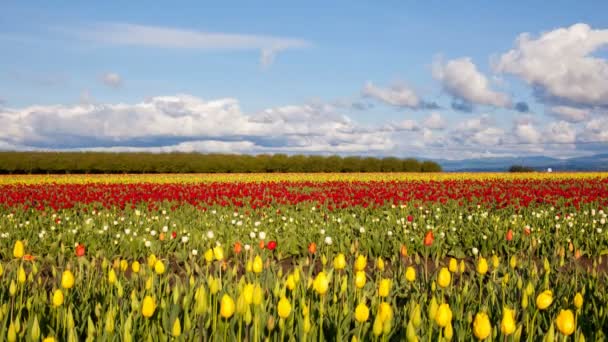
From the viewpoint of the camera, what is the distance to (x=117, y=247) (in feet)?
28.2

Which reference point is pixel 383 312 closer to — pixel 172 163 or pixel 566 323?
pixel 566 323

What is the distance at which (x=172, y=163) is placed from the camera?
4412 cm

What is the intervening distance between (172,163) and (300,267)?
4090 cm

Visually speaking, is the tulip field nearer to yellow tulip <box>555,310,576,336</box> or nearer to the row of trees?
yellow tulip <box>555,310,576,336</box>

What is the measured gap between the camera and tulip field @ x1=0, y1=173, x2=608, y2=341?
3.23 meters

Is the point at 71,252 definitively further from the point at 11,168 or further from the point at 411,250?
the point at 11,168

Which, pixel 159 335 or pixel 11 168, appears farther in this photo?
pixel 11 168

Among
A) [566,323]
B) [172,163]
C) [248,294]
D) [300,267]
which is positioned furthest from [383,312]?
[172,163]

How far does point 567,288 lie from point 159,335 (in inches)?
138

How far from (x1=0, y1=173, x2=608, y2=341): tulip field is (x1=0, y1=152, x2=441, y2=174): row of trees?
28733mm

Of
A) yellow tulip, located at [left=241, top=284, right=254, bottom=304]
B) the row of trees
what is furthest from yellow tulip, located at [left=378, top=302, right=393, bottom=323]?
the row of trees

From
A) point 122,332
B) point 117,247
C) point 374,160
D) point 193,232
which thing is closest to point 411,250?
point 193,232

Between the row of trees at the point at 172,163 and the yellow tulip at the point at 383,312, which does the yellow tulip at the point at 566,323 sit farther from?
the row of trees at the point at 172,163

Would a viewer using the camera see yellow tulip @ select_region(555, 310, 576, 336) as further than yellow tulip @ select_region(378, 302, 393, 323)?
No
